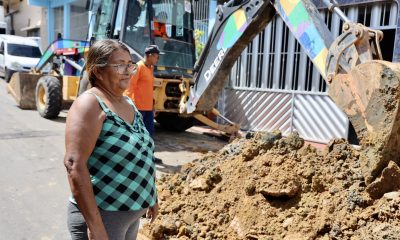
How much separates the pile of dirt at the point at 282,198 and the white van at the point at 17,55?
49.6ft

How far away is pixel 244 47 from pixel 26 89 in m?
8.34

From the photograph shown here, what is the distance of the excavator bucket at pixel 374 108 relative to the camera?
9.23 feet

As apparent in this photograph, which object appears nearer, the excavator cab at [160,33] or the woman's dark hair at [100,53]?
the woman's dark hair at [100,53]

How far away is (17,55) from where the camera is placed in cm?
1786

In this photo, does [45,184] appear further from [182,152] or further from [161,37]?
[161,37]

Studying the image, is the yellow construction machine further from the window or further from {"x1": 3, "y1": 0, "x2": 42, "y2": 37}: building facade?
{"x1": 3, "y1": 0, "x2": 42, "y2": 37}: building facade

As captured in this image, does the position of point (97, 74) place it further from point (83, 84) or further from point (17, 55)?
point (17, 55)

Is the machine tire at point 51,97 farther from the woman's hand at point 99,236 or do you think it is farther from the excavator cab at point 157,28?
the woman's hand at point 99,236

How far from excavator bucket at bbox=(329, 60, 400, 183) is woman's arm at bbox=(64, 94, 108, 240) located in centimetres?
203

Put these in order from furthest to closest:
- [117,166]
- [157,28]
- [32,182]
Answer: [157,28] → [32,182] → [117,166]

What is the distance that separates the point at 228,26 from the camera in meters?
4.71

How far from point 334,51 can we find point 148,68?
2989 millimetres

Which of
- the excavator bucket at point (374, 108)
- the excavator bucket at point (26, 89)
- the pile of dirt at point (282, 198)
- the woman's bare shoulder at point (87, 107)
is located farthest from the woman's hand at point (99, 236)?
the excavator bucket at point (26, 89)

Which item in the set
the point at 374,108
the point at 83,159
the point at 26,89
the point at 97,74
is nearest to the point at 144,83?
the point at 374,108
